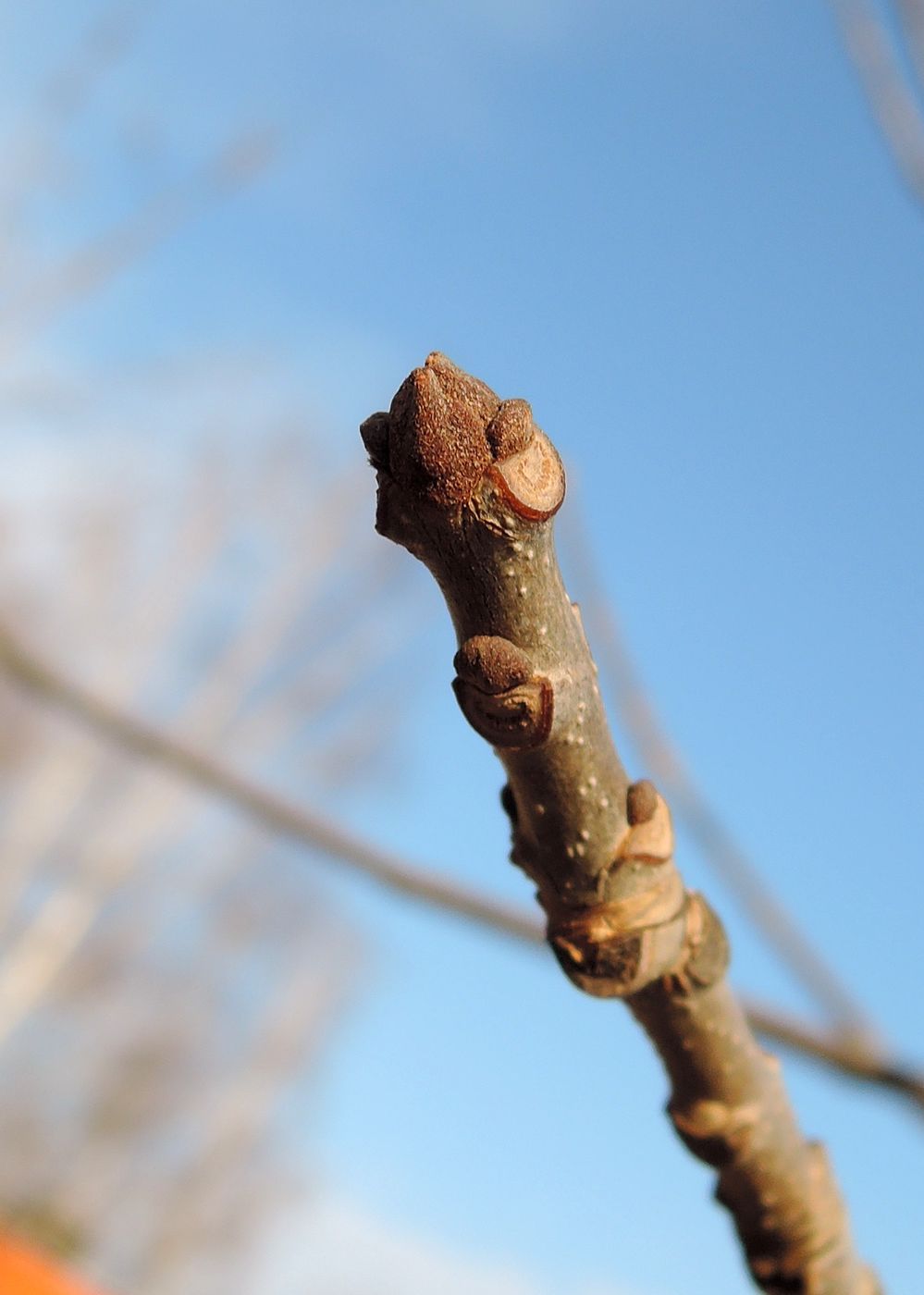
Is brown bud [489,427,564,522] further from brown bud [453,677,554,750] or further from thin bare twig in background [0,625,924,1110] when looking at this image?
thin bare twig in background [0,625,924,1110]

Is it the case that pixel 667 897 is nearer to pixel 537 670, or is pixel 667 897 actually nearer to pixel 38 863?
pixel 537 670

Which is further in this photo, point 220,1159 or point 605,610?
point 220,1159

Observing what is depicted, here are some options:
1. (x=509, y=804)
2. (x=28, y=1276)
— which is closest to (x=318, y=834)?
(x=509, y=804)

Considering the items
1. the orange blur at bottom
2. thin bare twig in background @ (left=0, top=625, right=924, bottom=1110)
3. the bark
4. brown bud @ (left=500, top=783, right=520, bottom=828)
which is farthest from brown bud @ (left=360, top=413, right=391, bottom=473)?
the orange blur at bottom

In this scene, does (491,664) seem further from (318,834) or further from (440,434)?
(318,834)

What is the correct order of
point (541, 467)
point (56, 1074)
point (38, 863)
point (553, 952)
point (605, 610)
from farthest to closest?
point (56, 1074) < point (38, 863) < point (605, 610) < point (553, 952) < point (541, 467)

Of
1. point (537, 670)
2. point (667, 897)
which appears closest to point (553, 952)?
point (667, 897)
